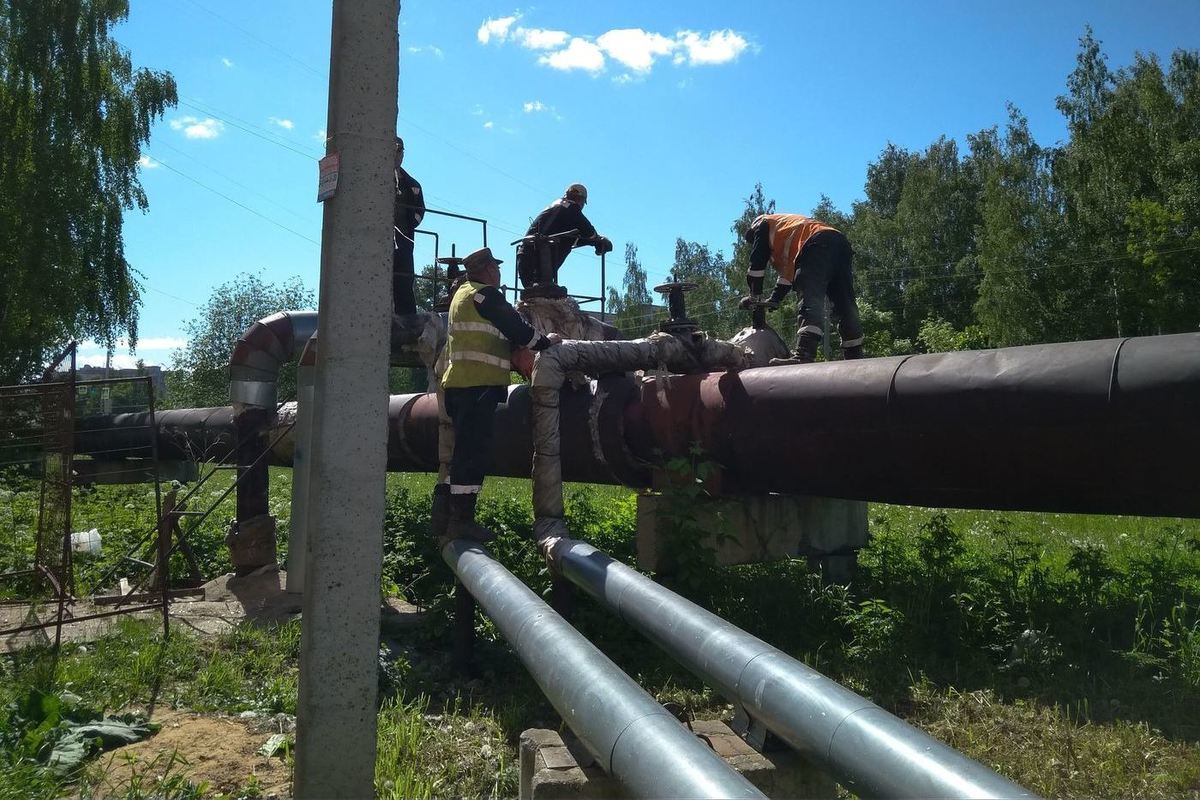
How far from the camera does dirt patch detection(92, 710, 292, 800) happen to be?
12.3ft

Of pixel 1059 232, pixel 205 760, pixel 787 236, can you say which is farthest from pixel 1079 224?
pixel 205 760

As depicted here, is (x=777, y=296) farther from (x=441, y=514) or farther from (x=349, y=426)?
(x=349, y=426)

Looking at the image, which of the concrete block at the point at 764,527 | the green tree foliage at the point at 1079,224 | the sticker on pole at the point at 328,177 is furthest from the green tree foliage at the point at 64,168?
the green tree foliage at the point at 1079,224

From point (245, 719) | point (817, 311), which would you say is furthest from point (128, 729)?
point (817, 311)

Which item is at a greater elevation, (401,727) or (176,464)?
(176,464)

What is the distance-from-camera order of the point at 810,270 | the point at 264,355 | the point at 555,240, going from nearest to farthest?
the point at 810,270, the point at 555,240, the point at 264,355

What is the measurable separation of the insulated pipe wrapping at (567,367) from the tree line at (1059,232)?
49.4ft

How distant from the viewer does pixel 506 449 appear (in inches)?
300

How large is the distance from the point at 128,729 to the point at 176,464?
13.6 m

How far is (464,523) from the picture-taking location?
226 inches

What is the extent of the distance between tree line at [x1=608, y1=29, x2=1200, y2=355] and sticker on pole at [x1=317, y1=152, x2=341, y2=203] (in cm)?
1871

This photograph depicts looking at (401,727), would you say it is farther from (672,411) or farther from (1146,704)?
(1146,704)

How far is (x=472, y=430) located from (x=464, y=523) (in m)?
0.60

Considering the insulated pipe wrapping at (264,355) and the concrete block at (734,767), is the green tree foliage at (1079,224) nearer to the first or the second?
the insulated pipe wrapping at (264,355)
